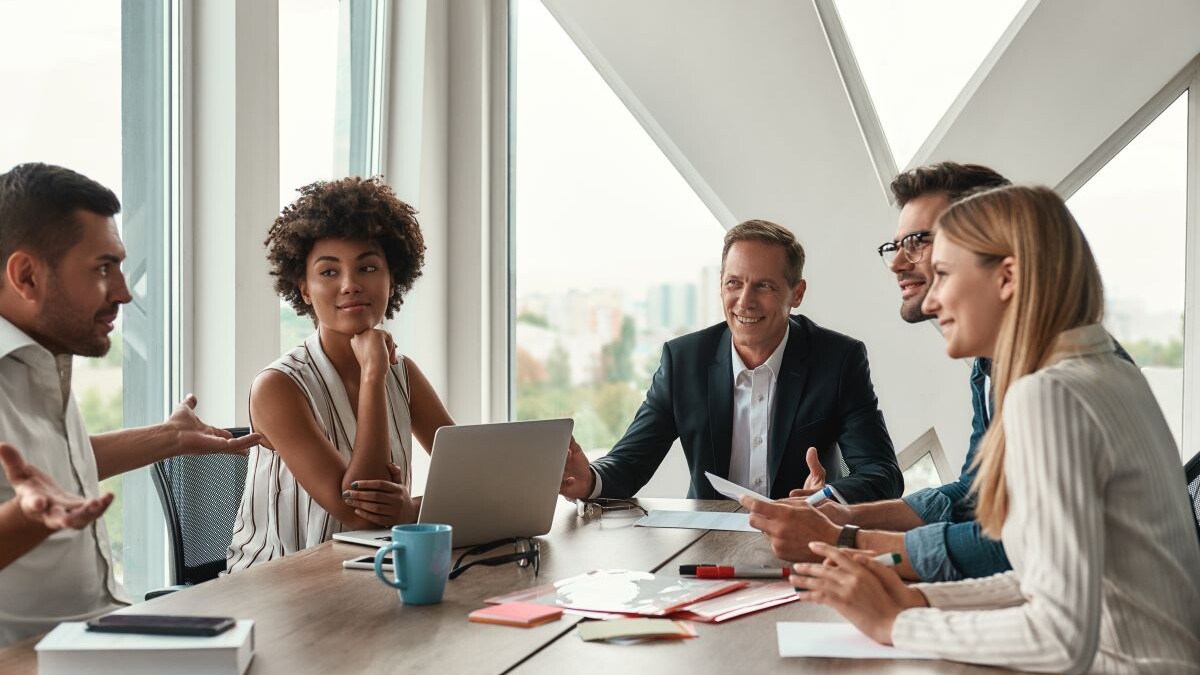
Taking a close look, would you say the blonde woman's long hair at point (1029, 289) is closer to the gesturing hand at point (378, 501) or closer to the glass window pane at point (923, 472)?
the gesturing hand at point (378, 501)

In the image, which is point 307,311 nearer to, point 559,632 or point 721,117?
point 559,632

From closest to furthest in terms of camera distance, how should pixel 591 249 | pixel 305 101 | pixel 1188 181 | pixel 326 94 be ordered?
pixel 305 101, pixel 326 94, pixel 1188 181, pixel 591 249

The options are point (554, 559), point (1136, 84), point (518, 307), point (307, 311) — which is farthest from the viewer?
point (518, 307)

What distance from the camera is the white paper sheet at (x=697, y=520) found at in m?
2.20

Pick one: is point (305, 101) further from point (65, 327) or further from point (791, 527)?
point (791, 527)

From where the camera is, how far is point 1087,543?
3.82 ft

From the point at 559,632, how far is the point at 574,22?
11.5 feet

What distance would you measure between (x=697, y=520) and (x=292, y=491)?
0.86 meters

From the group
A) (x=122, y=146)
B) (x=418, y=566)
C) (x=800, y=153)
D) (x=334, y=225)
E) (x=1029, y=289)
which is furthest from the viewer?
(x=800, y=153)

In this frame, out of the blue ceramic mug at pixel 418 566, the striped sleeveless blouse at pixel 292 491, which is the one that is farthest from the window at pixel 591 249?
the blue ceramic mug at pixel 418 566

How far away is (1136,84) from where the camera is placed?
13.3 feet

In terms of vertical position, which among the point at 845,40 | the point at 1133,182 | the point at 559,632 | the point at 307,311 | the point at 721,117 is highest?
the point at 845,40

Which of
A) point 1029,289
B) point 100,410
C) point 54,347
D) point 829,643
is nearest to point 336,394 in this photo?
point 54,347

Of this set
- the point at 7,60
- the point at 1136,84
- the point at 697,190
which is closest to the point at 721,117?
the point at 697,190
